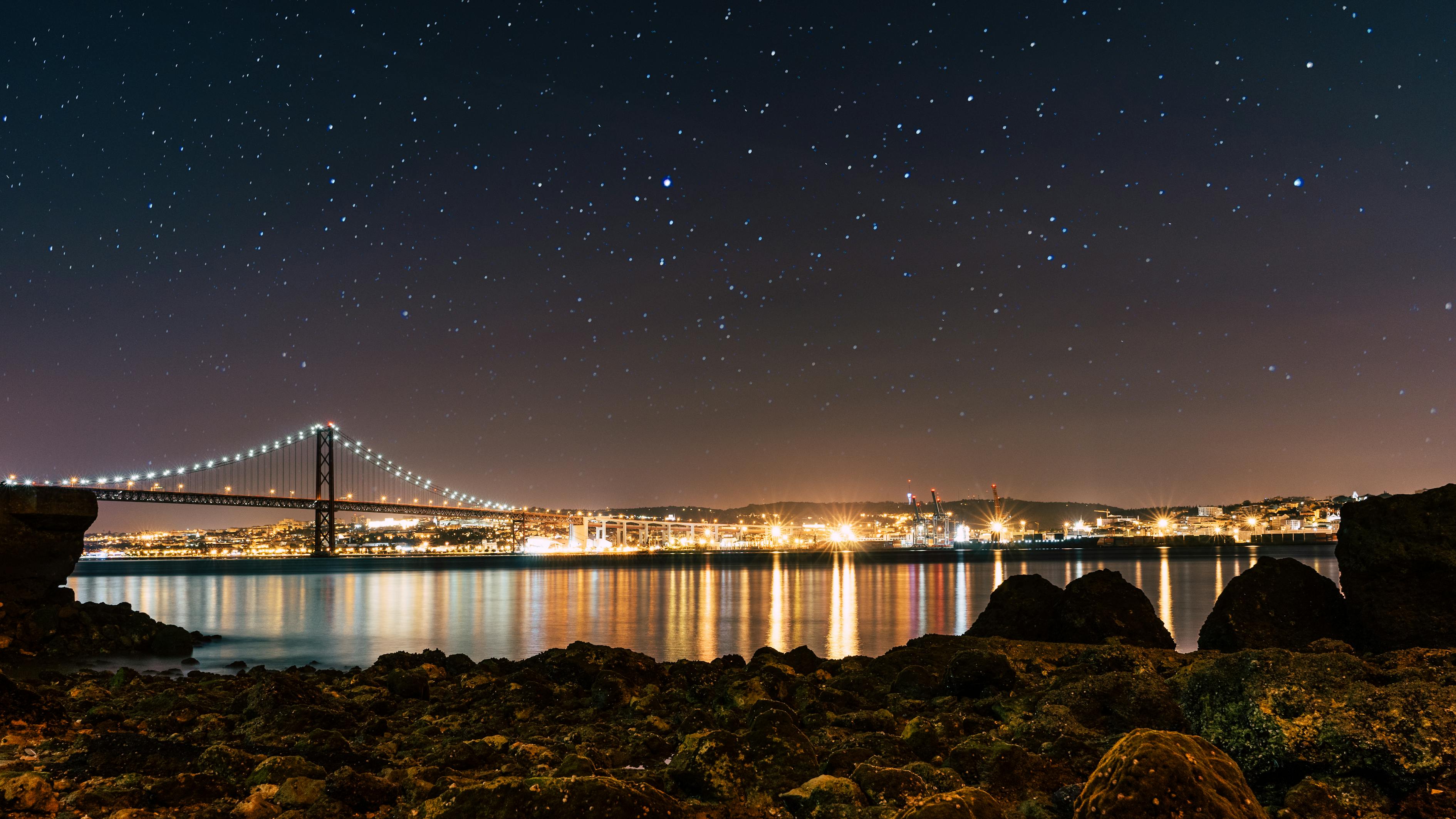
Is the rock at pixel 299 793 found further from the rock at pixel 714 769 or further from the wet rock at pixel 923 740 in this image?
the wet rock at pixel 923 740

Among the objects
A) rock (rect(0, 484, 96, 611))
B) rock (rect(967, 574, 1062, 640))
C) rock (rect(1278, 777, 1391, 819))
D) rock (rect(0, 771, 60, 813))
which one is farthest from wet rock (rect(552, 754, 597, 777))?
rock (rect(0, 484, 96, 611))

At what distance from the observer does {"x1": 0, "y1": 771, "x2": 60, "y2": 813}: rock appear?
17.5 feet

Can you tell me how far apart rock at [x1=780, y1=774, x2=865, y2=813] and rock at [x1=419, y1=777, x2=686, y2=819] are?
887 mm

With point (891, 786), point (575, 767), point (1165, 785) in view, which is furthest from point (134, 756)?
point (1165, 785)

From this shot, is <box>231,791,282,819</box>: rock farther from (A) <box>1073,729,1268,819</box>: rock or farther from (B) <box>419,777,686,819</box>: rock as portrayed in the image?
(A) <box>1073,729,1268,819</box>: rock

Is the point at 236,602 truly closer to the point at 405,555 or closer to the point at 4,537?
the point at 4,537

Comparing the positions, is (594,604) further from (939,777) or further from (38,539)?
(939,777)

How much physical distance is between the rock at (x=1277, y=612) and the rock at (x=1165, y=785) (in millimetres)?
8128

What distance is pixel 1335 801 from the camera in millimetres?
4586

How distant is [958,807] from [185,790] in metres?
4.57

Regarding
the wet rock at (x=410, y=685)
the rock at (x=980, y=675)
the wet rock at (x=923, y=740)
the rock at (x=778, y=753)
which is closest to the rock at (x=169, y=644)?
the wet rock at (x=410, y=685)

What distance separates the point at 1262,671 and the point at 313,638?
2303 centimetres

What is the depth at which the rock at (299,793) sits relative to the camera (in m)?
5.38

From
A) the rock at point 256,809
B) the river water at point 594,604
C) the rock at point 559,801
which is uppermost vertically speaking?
the rock at point 559,801
